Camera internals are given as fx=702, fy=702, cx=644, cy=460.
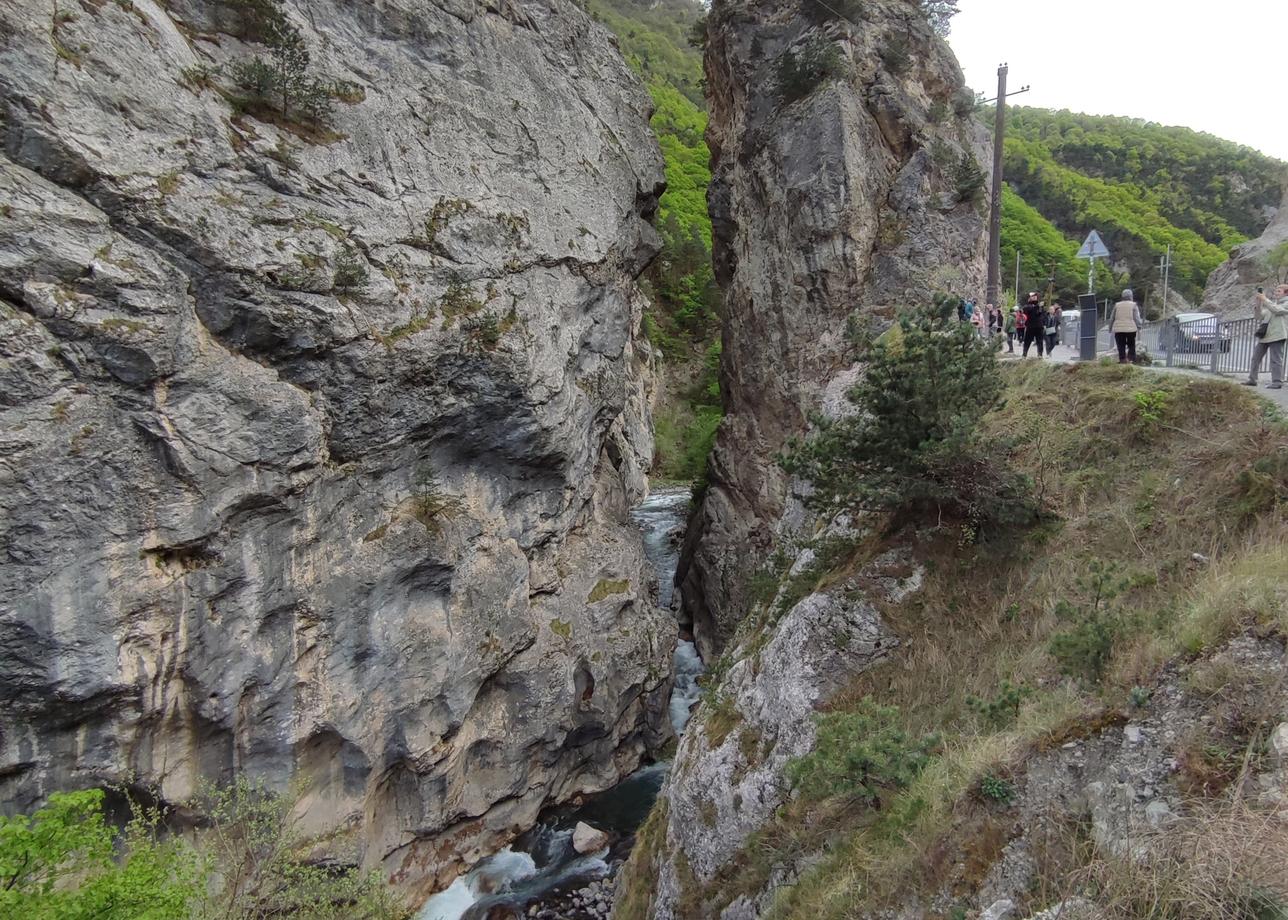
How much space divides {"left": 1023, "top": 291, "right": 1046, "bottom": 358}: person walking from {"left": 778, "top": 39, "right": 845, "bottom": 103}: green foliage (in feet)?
32.8

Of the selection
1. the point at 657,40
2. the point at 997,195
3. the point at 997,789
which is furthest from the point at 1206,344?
the point at 657,40

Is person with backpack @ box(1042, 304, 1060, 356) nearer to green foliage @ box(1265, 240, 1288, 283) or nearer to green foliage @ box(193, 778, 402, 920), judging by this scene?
green foliage @ box(1265, 240, 1288, 283)

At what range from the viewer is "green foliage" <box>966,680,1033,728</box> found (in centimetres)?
645

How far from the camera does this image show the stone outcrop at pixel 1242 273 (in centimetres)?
3409

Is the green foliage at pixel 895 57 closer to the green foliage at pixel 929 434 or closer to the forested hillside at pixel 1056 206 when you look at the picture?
the forested hillside at pixel 1056 206

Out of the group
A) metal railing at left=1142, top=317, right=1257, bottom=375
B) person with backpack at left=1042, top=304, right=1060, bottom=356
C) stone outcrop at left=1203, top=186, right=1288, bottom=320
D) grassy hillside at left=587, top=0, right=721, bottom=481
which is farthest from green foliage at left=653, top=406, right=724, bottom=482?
stone outcrop at left=1203, top=186, right=1288, bottom=320

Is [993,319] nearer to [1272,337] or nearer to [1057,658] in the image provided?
[1272,337]

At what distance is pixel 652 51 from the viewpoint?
77.3m

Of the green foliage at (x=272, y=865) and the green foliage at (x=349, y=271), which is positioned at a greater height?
the green foliage at (x=349, y=271)

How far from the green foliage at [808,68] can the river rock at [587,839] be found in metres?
21.3

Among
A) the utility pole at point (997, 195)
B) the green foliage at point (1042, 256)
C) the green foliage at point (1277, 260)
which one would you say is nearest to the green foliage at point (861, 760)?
the utility pole at point (997, 195)

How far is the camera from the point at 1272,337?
10.6 metres

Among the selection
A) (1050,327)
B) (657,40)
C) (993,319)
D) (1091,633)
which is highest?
(657,40)

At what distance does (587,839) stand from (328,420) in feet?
36.0
